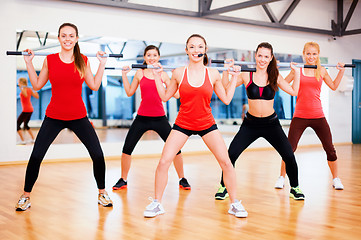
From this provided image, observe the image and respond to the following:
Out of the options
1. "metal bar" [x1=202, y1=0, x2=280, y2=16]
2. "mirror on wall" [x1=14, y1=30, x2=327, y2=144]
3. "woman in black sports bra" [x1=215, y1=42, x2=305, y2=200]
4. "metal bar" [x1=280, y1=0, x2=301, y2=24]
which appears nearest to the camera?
"woman in black sports bra" [x1=215, y1=42, x2=305, y2=200]

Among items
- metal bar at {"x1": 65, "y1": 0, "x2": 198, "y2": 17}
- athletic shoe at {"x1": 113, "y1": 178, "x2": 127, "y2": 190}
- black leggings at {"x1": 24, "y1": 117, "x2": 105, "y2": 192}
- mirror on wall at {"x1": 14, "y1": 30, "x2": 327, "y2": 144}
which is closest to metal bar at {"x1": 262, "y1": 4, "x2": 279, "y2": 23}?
mirror on wall at {"x1": 14, "y1": 30, "x2": 327, "y2": 144}

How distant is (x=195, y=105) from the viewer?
3.35m

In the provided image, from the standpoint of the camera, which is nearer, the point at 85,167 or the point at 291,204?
the point at 291,204

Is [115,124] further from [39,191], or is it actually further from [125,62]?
[39,191]

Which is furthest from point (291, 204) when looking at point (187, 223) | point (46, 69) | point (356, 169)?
point (356, 169)

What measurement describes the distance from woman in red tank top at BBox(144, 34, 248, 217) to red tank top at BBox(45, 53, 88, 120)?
0.62m

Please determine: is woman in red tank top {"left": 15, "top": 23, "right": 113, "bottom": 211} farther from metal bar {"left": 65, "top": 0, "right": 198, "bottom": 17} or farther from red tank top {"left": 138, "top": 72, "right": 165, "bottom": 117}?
metal bar {"left": 65, "top": 0, "right": 198, "bottom": 17}

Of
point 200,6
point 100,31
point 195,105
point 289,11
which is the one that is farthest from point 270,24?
point 195,105

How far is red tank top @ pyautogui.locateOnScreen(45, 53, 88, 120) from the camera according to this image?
11.3 feet

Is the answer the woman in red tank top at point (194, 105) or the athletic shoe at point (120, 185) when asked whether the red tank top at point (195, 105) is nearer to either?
the woman in red tank top at point (194, 105)

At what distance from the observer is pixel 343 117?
10484mm

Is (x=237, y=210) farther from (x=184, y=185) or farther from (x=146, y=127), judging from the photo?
(x=146, y=127)

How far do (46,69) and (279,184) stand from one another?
248 cm

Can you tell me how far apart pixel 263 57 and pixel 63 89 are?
161cm
